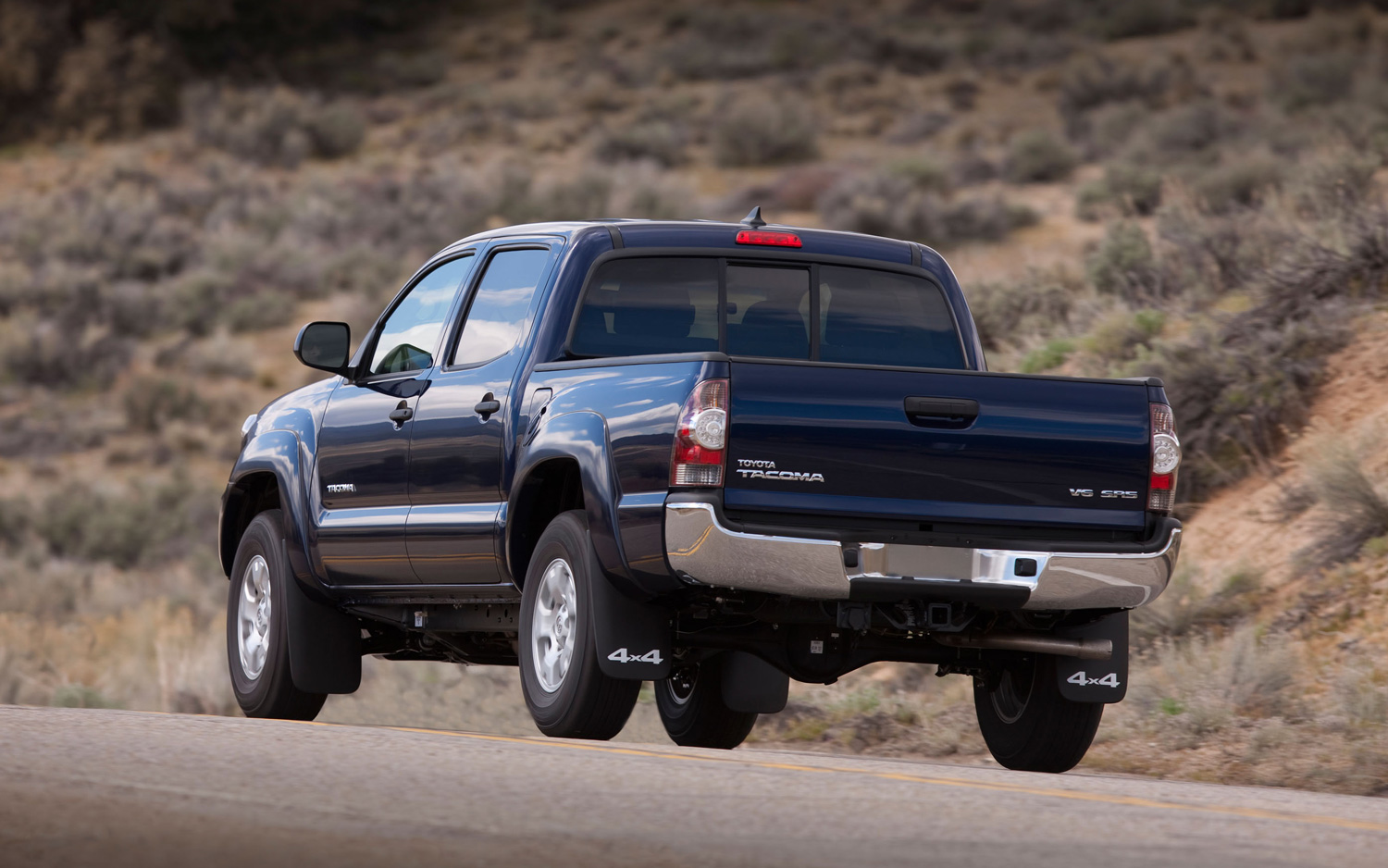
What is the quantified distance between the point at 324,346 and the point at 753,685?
117 inches

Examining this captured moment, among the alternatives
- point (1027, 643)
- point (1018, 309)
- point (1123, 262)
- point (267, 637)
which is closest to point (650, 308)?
point (1027, 643)

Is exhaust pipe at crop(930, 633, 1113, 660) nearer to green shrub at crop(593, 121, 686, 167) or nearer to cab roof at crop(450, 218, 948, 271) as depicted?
cab roof at crop(450, 218, 948, 271)

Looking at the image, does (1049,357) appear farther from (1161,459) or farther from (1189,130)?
(1189,130)

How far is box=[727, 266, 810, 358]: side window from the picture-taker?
386 inches

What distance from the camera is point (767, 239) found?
32.5ft

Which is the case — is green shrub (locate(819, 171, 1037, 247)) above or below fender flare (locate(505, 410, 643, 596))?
above

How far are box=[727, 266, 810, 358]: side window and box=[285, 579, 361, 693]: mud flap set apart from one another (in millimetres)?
2850

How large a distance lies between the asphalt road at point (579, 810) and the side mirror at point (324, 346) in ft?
7.73

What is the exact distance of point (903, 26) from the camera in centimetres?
5675

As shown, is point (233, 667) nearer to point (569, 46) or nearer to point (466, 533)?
point (466, 533)

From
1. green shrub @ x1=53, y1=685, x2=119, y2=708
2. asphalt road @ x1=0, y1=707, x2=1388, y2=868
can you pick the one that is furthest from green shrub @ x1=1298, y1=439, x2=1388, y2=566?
green shrub @ x1=53, y1=685, x2=119, y2=708

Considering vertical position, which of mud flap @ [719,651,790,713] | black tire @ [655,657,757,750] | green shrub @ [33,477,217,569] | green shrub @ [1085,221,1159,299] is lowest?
green shrub @ [33,477,217,569]

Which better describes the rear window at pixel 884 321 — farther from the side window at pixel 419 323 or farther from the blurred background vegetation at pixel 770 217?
the blurred background vegetation at pixel 770 217

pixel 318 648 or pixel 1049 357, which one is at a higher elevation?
pixel 1049 357
